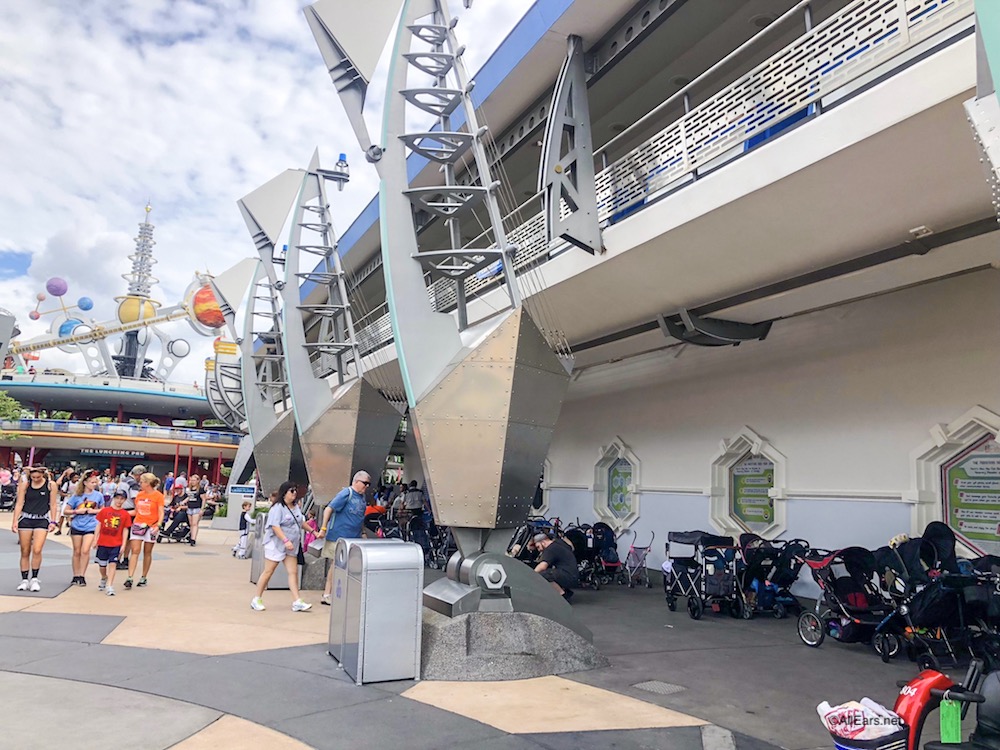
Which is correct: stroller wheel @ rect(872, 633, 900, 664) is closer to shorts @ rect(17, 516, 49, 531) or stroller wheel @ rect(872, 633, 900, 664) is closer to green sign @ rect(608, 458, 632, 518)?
green sign @ rect(608, 458, 632, 518)

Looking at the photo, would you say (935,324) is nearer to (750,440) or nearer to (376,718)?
(750,440)

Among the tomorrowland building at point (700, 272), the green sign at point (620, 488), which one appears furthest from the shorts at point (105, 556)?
the green sign at point (620, 488)

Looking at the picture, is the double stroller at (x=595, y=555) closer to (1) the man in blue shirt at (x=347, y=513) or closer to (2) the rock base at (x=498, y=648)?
(1) the man in blue shirt at (x=347, y=513)

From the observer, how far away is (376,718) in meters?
5.02

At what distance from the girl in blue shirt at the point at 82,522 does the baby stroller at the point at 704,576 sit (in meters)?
8.26

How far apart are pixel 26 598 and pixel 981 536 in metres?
12.0

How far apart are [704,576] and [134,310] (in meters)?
81.6

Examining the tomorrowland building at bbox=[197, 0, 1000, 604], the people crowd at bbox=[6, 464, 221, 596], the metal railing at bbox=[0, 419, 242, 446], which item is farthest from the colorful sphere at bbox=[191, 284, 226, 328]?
the people crowd at bbox=[6, 464, 221, 596]

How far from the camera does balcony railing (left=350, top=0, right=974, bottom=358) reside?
6.26 meters

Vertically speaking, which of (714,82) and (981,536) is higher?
(714,82)

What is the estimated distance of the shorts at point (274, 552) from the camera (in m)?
9.23

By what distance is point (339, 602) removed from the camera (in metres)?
6.85

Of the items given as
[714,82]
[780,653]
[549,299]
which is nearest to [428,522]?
[549,299]

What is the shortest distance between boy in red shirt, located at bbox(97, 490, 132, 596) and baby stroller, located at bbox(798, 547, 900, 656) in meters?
8.88
